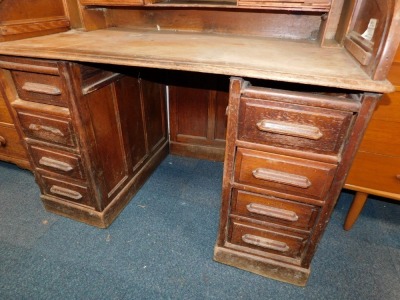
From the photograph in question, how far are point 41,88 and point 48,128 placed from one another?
196mm

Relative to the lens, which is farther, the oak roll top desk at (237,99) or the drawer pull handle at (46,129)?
the drawer pull handle at (46,129)

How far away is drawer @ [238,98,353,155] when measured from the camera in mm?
879

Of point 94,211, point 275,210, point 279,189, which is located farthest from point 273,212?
point 94,211

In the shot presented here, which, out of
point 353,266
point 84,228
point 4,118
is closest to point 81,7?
point 4,118

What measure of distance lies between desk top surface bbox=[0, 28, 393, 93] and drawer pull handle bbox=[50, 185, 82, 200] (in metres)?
0.74

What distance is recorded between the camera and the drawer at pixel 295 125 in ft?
2.88

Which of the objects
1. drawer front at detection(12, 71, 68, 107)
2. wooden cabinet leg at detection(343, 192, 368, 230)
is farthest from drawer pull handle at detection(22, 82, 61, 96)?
wooden cabinet leg at detection(343, 192, 368, 230)

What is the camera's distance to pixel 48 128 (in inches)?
50.1

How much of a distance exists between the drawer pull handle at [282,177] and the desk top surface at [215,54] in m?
0.37

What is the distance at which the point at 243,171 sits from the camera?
3.52ft

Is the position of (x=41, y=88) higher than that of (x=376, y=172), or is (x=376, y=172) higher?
(x=41, y=88)

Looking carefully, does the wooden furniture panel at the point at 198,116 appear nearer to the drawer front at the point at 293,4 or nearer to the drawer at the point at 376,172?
the drawer front at the point at 293,4

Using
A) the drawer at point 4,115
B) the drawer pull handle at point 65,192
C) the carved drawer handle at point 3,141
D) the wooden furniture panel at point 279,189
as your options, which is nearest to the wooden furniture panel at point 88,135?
the drawer pull handle at point 65,192

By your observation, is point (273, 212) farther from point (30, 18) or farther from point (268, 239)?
point (30, 18)
